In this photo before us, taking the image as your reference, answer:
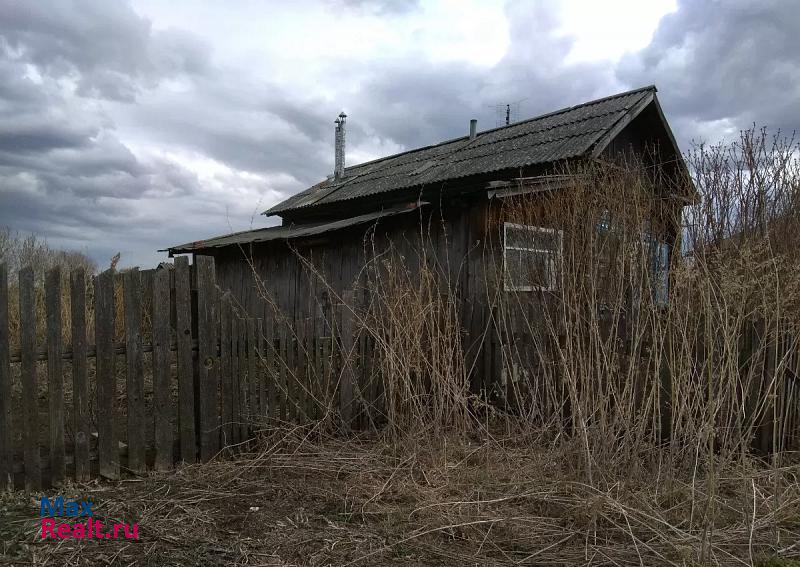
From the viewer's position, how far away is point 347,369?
16.1ft

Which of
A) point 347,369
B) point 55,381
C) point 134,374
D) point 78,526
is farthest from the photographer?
point 347,369

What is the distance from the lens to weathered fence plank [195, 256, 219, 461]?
168 inches

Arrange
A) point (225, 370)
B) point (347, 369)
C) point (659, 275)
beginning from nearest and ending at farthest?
point (225, 370), point (659, 275), point (347, 369)

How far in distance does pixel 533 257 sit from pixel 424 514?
316 centimetres

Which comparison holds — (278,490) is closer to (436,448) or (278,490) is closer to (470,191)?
(436,448)

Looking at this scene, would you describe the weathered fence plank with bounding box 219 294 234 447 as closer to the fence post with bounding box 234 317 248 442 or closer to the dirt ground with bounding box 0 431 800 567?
the fence post with bounding box 234 317 248 442

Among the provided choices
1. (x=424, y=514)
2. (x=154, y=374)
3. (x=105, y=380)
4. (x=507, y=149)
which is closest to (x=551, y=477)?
(x=424, y=514)

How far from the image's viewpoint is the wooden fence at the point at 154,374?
11.9 ft

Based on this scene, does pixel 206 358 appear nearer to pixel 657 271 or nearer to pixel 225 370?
pixel 225 370

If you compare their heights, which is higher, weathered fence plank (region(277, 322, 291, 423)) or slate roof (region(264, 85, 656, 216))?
Result: slate roof (region(264, 85, 656, 216))

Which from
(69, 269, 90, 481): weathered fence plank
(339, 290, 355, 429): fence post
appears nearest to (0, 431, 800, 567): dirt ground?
(69, 269, 90, 481): weathered fence plank

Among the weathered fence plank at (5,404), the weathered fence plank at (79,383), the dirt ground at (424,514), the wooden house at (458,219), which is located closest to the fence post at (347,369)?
the wooden house at (458,219)

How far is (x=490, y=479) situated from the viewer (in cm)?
360

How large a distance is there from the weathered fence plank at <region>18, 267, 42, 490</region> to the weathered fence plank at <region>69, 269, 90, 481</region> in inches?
8.8
